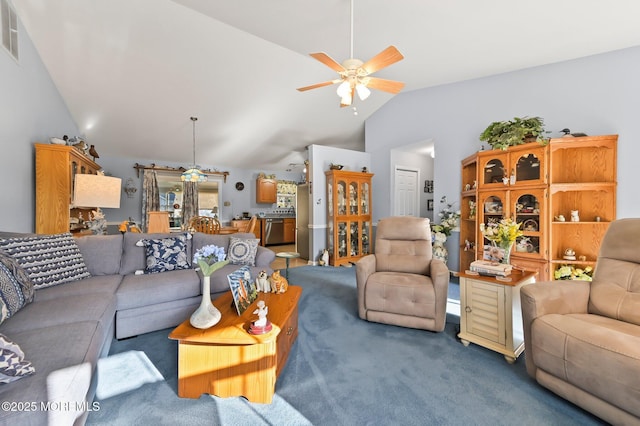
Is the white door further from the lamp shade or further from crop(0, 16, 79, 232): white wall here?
crop(0, 16, 79, 232): white wall

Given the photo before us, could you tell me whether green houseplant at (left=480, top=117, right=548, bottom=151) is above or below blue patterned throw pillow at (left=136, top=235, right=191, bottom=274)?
above

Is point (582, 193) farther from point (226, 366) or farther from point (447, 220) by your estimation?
point (226, 366)

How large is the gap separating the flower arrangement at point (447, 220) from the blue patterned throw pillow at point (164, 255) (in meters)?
3.59

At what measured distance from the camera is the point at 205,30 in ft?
10.1

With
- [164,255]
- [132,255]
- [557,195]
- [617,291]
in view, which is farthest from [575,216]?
[132,255]

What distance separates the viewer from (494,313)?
196cm

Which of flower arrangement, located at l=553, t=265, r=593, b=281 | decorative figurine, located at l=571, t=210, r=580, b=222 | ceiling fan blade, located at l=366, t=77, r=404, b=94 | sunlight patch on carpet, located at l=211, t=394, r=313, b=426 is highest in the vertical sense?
ceiling fan blade, located at l=366, t=77, r=404, b=94

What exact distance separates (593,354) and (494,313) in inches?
27.5

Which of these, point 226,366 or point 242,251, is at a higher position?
point 242,251

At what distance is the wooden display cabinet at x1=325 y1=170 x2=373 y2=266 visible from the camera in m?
4.88

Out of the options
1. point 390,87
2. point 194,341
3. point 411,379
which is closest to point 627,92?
point 390,87

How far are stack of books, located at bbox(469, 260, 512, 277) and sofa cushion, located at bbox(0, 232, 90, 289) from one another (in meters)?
3.36

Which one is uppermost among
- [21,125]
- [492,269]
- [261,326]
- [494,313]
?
[21,125]

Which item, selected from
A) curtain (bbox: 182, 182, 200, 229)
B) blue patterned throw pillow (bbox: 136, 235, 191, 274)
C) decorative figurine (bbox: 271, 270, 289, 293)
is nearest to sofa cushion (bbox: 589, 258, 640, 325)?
decorative figurine (bbox: 271, 270, 289, 293)
